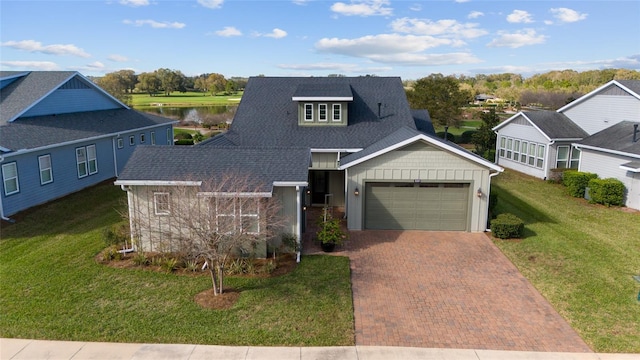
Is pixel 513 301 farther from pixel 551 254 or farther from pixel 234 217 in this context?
pixel 234 217

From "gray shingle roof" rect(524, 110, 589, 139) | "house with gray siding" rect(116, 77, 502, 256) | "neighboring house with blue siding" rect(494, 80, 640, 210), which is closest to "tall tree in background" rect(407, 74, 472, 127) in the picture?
"neighboring house with blue siding" rect(494, 80, 640, 210)

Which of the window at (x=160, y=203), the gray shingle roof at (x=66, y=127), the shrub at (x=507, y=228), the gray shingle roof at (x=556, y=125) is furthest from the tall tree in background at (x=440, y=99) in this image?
the window at (x=160, y=203)

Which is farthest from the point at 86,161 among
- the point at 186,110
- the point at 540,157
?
the point at 186,110

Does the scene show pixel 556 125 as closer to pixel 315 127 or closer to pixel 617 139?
pixel 617 139

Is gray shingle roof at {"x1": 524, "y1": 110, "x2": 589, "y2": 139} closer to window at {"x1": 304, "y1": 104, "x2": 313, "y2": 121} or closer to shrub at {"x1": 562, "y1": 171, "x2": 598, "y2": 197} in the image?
shrub at {"x1": 562, "y1": 171, "x2": 598, "y2": 197}

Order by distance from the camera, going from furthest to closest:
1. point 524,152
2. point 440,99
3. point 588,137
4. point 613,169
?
point 440,99 < point 524,152 < point 588,137 < point 613,169

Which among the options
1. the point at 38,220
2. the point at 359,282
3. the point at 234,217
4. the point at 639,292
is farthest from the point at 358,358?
the point at 38,220
